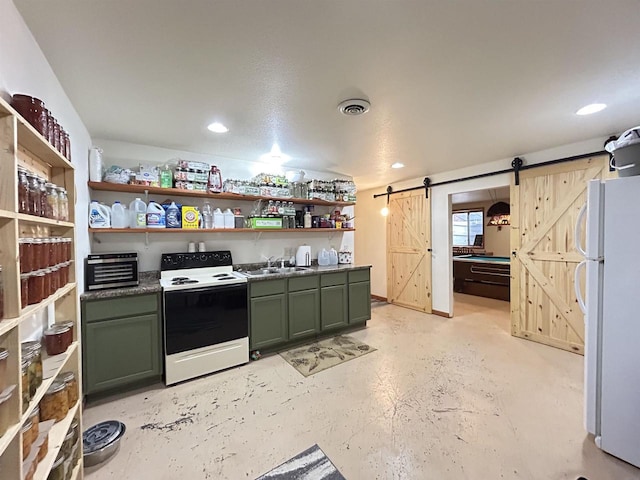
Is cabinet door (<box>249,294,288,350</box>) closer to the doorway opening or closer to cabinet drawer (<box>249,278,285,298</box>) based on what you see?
cabinet drawer (<box>249,278,285,298</box>)

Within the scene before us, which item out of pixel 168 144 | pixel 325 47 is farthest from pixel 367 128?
pixel 168 144

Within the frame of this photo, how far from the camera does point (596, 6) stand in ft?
4.02

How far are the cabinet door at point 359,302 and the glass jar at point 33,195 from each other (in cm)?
314

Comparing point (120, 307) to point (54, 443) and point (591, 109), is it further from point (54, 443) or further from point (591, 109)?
point (591, 109)

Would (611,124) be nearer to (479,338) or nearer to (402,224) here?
(479,338)

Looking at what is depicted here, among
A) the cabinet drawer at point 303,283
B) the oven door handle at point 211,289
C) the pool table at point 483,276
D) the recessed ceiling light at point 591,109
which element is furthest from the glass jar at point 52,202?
the pool table at point 483,276

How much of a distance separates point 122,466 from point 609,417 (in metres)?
2.88

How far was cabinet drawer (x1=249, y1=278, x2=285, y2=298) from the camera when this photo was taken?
296 centimetres

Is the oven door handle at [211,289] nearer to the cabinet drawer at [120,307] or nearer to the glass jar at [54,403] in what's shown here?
the cabinet drawer at [120,307]

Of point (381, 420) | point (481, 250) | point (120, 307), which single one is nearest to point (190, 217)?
point (120, 307)

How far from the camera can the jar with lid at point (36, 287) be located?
3.21ft

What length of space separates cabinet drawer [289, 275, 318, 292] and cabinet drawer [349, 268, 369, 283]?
58 centimetres

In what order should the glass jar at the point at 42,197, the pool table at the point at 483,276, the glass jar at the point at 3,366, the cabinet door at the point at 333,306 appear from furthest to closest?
the pool table at the point at 483,276 < the cabinet door at the point at 333,306 < the glass jar at the point at 42,197 < the glass jar at the point at 3,366

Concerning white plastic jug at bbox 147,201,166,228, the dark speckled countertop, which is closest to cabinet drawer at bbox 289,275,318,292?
the dark speckled countertop
